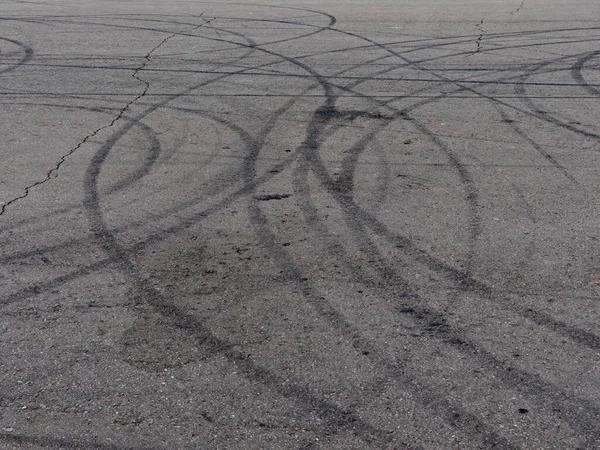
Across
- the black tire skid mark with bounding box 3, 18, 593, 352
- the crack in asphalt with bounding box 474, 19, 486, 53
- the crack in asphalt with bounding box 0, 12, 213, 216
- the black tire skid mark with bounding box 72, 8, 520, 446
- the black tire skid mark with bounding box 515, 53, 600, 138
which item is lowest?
the crack in asphalt with bounding box 0, 12, 213, 216

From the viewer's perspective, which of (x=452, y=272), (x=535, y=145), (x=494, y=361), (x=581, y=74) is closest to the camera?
(x=494, y=361)

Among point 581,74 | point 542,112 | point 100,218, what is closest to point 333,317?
point 100,218

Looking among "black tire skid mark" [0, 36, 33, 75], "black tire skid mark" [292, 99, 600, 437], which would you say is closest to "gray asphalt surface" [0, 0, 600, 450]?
"black tire skid mark" [292, 99, 600, 437]

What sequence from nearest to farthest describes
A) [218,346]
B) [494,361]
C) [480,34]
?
[494,361] < [218,346] < [480,34]

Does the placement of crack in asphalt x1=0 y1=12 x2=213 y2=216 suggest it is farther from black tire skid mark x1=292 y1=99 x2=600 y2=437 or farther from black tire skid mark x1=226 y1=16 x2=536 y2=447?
black tire skid mark x1=292 y1=99 x2=600 y2=437

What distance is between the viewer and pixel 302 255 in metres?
5.66

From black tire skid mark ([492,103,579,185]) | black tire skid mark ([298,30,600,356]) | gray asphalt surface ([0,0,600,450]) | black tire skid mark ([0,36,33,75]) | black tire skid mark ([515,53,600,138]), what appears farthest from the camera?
black tire skid mark ([0,36,33,75])

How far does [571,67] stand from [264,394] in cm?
→ 827

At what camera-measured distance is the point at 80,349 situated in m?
4.59

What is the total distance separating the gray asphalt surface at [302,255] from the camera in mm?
4031

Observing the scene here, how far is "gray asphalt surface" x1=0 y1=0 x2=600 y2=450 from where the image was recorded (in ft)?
13.2

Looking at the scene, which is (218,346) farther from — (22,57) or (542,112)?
(22,57)

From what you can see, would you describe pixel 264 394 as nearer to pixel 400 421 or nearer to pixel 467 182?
pixel 400 421

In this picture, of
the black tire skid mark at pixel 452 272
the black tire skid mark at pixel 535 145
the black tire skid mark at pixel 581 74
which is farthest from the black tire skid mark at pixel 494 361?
the black tire skid mark at pixel 581 74
